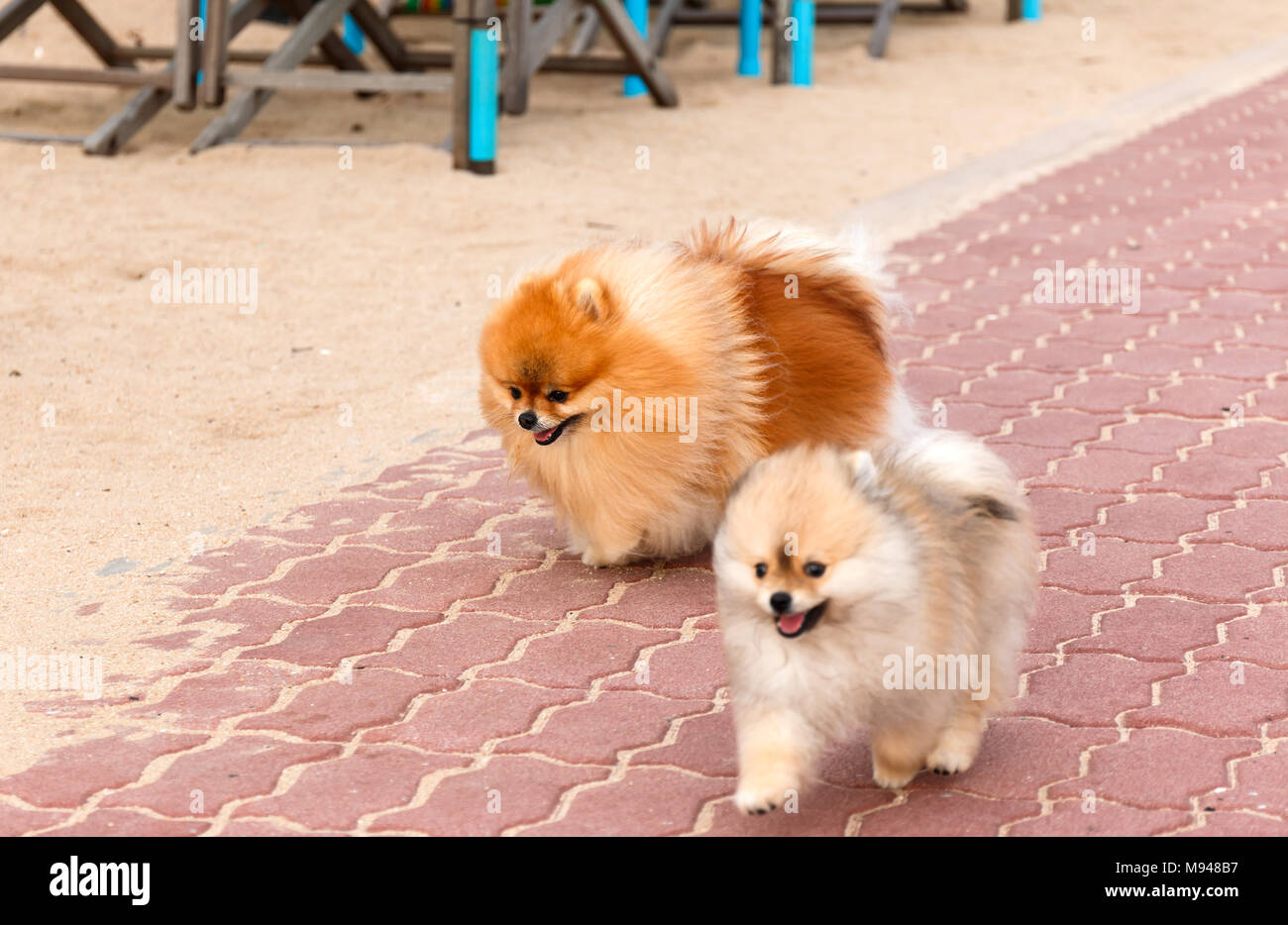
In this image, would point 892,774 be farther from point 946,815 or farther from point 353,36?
point 353,36

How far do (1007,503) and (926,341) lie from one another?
366 cm

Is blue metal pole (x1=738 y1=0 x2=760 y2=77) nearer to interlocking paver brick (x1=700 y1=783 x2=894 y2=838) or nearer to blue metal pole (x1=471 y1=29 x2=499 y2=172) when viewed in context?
blue metal pole (x1=471 y1=29 x2=499 y2=172)

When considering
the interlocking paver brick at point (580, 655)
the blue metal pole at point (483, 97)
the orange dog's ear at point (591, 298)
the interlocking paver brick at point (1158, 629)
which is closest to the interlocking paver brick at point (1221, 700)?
the interlocking paver brick at point (1158, 629)

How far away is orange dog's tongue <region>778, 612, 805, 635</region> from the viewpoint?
288 centimetres

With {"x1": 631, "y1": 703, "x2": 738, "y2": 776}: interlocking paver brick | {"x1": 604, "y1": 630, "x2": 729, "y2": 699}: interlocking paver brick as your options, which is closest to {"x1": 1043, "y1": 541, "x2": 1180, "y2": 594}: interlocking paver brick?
{"x1": 604, "y1": 630, "x2": 729, "y2": 699}: interlocking paver brick

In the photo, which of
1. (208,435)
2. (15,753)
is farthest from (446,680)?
(208,435)

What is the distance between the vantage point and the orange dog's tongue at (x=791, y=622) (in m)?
2.88

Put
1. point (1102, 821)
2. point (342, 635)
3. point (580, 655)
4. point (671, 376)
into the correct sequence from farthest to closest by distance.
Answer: point (671, 376) → point (342, 635) → point (580, 655) → point (1102, 821)

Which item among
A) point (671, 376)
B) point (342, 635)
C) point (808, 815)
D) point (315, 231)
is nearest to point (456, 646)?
point (342, 635)

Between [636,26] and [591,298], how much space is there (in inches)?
373

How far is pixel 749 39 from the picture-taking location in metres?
13.6

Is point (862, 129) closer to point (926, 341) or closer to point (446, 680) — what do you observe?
point (926, 341)

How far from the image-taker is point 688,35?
15.6 m

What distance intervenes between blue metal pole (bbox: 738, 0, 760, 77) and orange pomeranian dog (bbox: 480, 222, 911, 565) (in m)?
9.33
